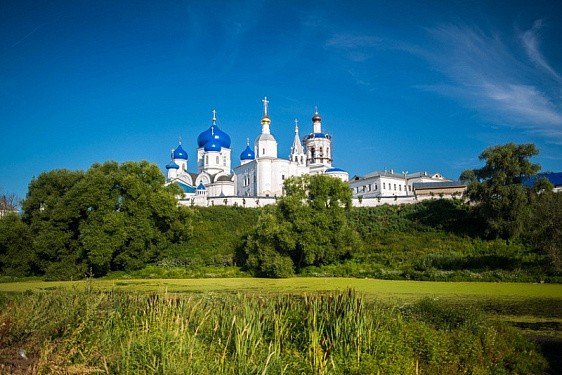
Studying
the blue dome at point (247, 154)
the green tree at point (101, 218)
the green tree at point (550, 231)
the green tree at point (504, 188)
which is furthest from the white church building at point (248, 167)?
the green tree at point (550, 231)

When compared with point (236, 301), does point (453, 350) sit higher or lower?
lower

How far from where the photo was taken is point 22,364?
18.6ft

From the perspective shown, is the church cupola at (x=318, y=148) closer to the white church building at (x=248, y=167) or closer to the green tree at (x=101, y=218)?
the white church building at (x=248, y=167)

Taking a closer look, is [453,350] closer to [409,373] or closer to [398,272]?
[409,373]

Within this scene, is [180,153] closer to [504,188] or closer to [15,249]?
[15,249]

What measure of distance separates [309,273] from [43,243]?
653 inches

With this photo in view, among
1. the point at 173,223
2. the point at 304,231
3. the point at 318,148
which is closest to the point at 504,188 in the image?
the point at 304,231

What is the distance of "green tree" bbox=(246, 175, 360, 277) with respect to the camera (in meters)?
26.5

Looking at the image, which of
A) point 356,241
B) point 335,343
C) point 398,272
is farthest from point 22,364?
point 356,241

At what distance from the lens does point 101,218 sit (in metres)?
28.9

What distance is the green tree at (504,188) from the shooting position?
99.2 ft

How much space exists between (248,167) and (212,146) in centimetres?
1096

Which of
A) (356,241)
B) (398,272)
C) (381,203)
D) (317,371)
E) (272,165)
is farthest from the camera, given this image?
(272,165)

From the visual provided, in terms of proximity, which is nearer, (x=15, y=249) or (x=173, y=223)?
(x=15, y=249)
